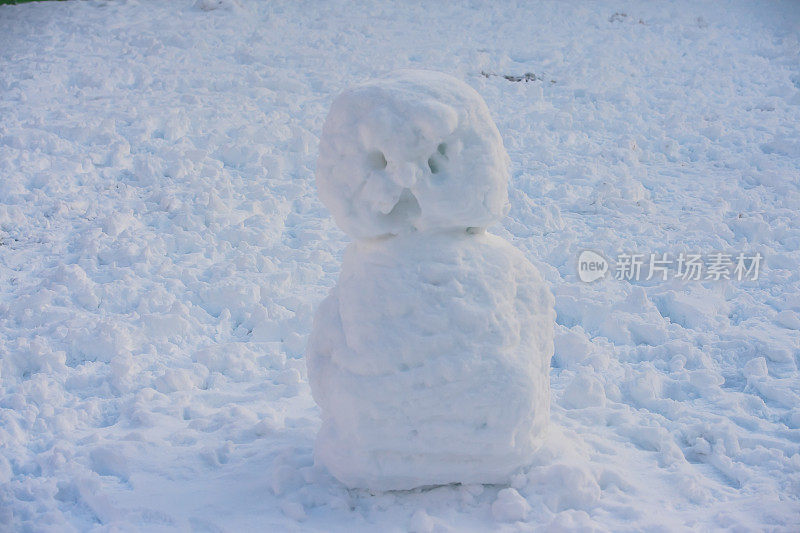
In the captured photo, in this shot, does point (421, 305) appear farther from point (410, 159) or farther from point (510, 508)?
point (510, 508)

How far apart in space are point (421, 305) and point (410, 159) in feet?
1.47

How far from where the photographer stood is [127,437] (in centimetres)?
296

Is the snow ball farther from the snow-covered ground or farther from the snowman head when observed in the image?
the snowman head

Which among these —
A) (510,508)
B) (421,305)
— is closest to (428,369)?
(421,305)

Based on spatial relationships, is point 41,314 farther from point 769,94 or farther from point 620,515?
point 769,94

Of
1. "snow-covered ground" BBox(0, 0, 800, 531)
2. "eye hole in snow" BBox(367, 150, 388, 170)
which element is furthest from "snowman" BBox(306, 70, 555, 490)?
"snow-covered ground" BBox(0, 0, 800, 531)

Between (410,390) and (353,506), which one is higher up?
(410,390)

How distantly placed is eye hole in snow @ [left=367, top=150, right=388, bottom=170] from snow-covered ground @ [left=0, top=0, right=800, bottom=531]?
3.45 ft

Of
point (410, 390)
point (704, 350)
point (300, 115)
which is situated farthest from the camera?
point (300, 115)

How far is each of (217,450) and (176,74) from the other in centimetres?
464

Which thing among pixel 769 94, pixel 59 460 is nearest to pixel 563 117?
pixel 769 94

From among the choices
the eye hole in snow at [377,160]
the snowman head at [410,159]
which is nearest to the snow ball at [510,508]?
the snowman head at [410,159]

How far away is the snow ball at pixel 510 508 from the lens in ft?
8.02

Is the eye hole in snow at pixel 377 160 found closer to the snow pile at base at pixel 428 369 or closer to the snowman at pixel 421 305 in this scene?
the snowman at pixel 421 305
